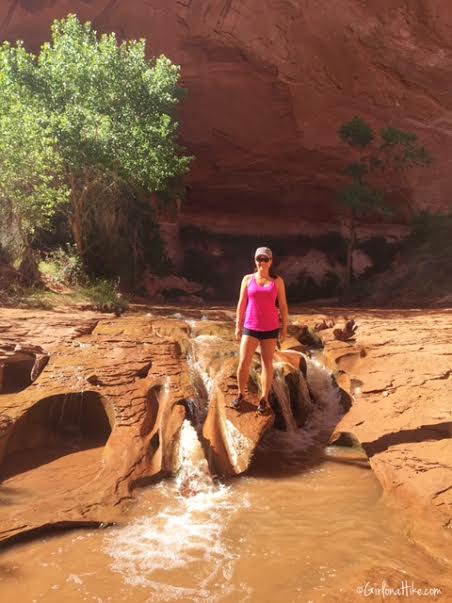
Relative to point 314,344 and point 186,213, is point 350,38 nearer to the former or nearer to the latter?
point 186,213

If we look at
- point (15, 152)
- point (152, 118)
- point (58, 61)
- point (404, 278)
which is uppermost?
point (58, 61)

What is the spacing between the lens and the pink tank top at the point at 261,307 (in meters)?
4.77

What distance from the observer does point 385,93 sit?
56.5 feet

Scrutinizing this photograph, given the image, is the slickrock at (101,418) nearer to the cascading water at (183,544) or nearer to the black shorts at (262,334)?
the cascading water at (183,544)

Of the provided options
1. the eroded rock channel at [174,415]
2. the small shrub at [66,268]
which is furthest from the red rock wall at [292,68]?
the eroded rock channel at [174,415]

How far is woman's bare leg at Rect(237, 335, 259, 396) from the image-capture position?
4.97m

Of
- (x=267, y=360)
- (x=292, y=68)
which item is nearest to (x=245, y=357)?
(x=267, y=360)

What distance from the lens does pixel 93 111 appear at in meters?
11.6

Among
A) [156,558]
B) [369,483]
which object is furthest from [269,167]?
[156,558]

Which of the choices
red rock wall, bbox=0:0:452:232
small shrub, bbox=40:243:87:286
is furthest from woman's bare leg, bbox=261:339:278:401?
red rock wall, bbox=0:0:452:232

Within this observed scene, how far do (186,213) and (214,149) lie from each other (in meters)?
3.33

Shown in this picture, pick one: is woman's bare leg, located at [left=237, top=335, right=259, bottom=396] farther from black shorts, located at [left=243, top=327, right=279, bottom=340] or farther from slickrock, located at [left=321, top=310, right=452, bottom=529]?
slickrock, located at [left=321, top=310, right=452, bottom=529]

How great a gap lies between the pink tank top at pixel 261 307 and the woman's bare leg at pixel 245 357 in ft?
0.47

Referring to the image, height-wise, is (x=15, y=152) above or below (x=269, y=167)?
below
